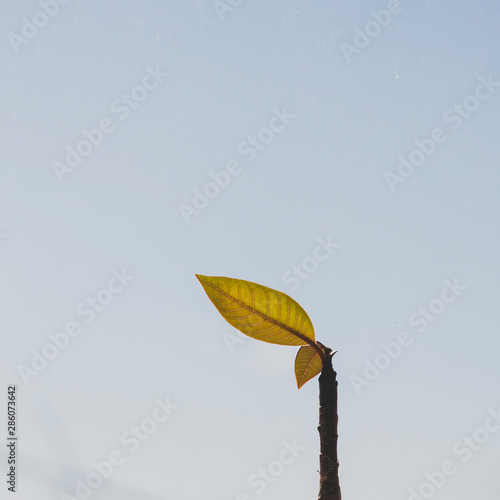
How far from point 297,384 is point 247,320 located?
0.12 meters

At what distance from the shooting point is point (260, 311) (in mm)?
642

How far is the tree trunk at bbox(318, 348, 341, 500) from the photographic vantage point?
0.56 m

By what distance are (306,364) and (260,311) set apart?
0.34 ft

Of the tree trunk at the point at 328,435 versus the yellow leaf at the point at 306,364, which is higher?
the yellow leaf at the point at 306,364

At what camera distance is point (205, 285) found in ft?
2.08

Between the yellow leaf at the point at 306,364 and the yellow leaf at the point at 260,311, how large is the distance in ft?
0.07

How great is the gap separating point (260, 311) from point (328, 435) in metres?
0.18

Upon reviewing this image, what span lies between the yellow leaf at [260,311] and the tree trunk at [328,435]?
0.21 feet

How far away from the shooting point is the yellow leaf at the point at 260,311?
2.06 ft

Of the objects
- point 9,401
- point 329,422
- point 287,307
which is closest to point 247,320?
point 287,307

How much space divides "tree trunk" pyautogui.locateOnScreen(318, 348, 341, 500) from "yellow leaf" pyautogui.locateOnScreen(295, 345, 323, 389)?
6 centimetres

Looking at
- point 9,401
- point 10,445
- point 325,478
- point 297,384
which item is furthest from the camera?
point 9,401

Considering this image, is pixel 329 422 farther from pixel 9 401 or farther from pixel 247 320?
pixel 9 401

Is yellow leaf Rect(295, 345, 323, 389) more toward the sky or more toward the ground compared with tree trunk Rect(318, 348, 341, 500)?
more toward the sky
